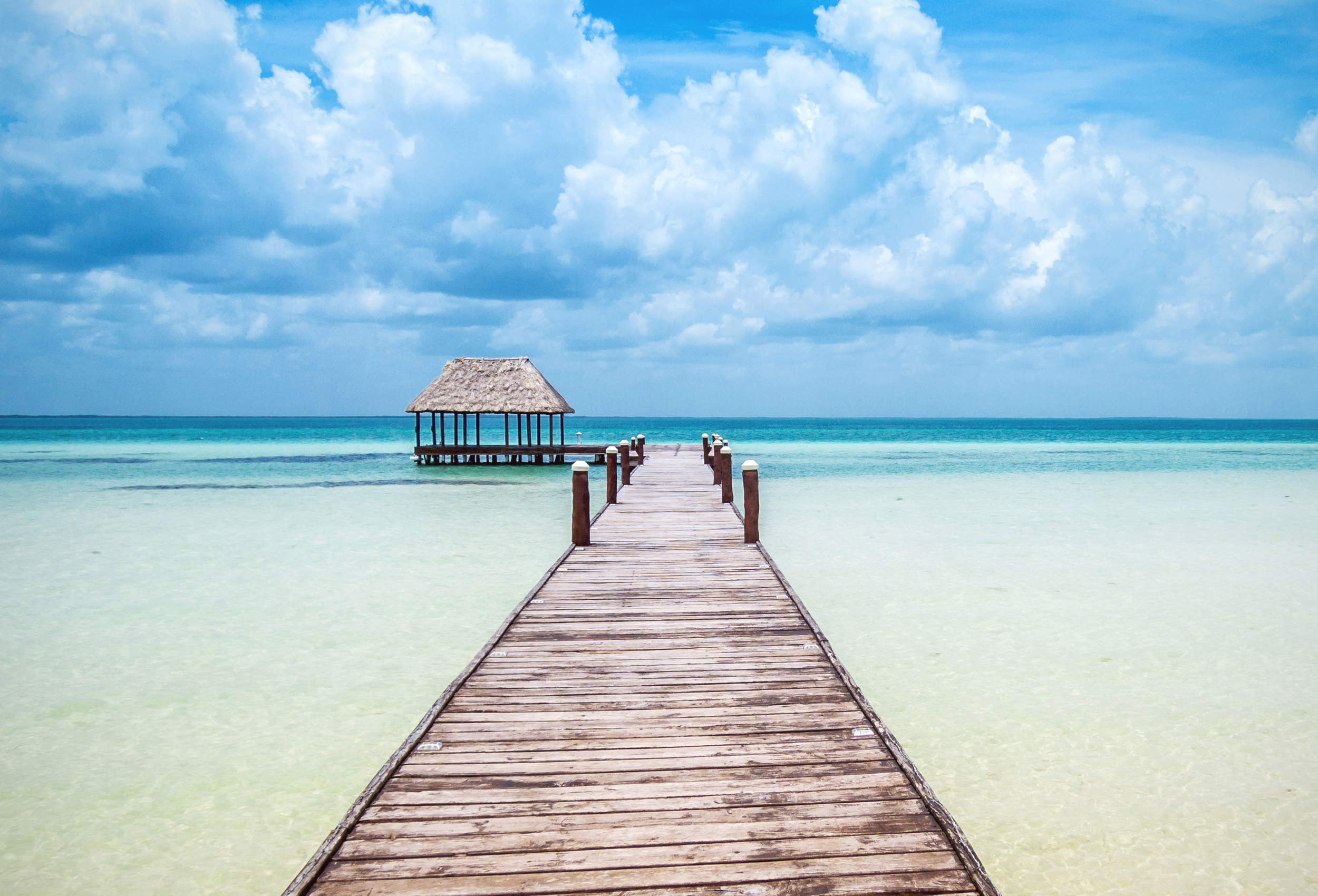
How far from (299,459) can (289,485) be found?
55.0 ft

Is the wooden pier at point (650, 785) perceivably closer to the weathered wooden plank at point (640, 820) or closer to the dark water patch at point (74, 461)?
the weathered wooden plank at point (640, 820)

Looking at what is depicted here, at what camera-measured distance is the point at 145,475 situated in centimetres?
3102

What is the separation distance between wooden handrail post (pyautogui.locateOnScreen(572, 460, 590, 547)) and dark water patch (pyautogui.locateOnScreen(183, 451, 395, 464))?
31.7 metres

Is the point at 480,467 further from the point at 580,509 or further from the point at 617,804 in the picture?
the point at 617,804

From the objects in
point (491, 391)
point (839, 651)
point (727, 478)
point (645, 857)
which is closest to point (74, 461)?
point (491, 391)

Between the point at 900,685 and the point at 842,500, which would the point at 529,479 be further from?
the point at 900,685

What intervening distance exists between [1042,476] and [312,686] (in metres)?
28.2

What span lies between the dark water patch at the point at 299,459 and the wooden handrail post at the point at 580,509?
31.7 metres

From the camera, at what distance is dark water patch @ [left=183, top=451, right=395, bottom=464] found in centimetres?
3953

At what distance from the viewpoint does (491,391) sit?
32656mm

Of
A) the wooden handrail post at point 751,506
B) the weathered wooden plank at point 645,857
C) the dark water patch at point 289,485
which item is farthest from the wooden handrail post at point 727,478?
the dark water patch at point 289,485

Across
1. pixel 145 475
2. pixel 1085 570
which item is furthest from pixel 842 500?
pixel 145 475

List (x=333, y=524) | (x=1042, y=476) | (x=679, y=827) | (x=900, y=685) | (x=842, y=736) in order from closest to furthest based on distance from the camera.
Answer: (x=679, y=827), (x=842, y=736), (x=900, y=685), (x=333, y=524), (x=1042, y=476)

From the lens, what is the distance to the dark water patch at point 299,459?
130 ft
